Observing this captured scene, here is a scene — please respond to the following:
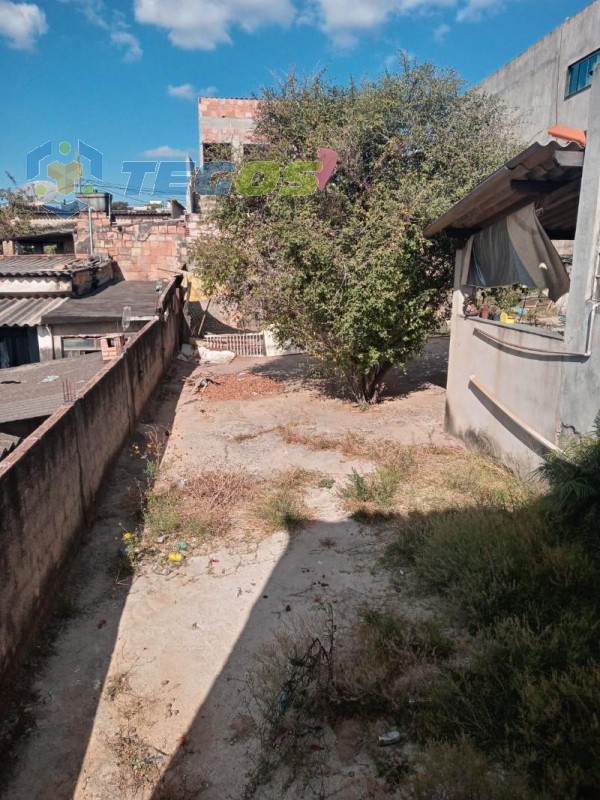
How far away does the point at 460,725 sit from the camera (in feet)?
9.84

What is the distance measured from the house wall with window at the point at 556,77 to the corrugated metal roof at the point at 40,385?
45.3ft

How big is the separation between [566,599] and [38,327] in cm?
1196

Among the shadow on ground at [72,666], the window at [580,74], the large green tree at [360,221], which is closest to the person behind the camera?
the shadow on ground at [72,666]

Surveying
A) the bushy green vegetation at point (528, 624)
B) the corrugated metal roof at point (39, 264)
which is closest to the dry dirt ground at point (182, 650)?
the bushy green vegetation at point (528, 624)

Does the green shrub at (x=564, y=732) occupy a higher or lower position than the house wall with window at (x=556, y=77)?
lower

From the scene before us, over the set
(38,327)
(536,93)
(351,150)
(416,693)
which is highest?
(536,93)

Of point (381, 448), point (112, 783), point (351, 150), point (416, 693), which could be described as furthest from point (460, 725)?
point (351, 150)

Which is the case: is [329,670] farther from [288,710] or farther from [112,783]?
[112,783]

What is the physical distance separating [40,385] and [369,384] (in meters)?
6.24

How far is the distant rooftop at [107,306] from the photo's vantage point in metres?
12.0

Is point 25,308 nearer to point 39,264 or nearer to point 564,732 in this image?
point 39,264

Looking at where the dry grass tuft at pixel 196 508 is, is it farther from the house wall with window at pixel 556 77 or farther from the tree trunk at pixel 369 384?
the house wall with window at pixel 556 77

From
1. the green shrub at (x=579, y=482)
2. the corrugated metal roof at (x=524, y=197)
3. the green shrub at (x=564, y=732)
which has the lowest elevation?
the green shrub at (x=564, y=732)

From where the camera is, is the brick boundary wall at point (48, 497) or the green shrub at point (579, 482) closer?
the brick boundary wall at point (48, 497)
